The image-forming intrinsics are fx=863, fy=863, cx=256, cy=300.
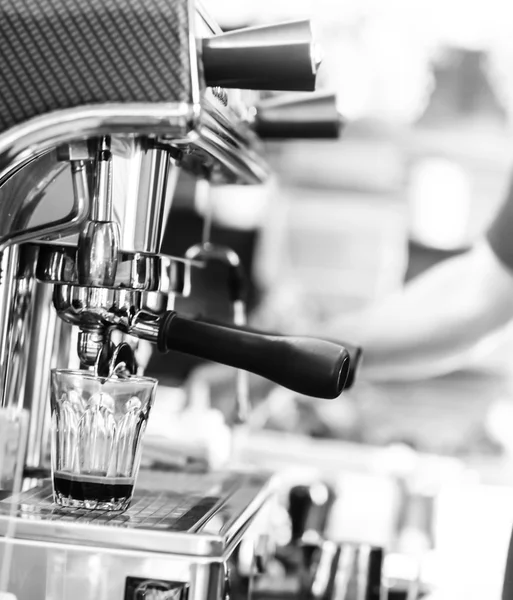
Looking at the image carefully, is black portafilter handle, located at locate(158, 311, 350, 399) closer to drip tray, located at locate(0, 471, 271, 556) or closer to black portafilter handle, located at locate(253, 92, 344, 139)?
drip tray, located at locate(0, 471, 271, 556)

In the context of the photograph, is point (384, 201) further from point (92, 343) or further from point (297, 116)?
point (92, 343)

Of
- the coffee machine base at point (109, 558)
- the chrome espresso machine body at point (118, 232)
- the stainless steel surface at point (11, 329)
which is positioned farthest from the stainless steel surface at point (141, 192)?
the coffee machine base at point (109, 558)

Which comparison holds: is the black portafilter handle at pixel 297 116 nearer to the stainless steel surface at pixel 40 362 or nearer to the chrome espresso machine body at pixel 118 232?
the chrome espresso machine body at pixel 118 232

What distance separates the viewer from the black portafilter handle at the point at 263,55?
571 millimetres

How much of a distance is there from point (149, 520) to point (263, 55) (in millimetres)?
334

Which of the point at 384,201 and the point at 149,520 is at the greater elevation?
the point at 384,201

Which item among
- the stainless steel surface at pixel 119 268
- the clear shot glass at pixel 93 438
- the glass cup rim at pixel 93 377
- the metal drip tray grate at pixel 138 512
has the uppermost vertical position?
the stainless steel surface at pixel 119 268

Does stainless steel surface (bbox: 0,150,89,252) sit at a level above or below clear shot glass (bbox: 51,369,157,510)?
above

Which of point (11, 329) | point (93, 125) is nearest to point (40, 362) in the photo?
point (11, 329)

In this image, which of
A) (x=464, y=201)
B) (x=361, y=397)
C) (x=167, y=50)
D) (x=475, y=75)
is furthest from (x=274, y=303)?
(x=167, y=50)

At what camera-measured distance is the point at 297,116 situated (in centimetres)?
87

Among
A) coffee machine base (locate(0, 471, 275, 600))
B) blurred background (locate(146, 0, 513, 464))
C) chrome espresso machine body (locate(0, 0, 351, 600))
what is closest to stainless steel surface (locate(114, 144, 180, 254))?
chrome espresso machine body (locate(0, 0, 351, 600))

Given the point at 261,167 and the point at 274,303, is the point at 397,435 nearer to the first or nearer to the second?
the point at 274,303

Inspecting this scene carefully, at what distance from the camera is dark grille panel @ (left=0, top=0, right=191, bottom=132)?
560mm
